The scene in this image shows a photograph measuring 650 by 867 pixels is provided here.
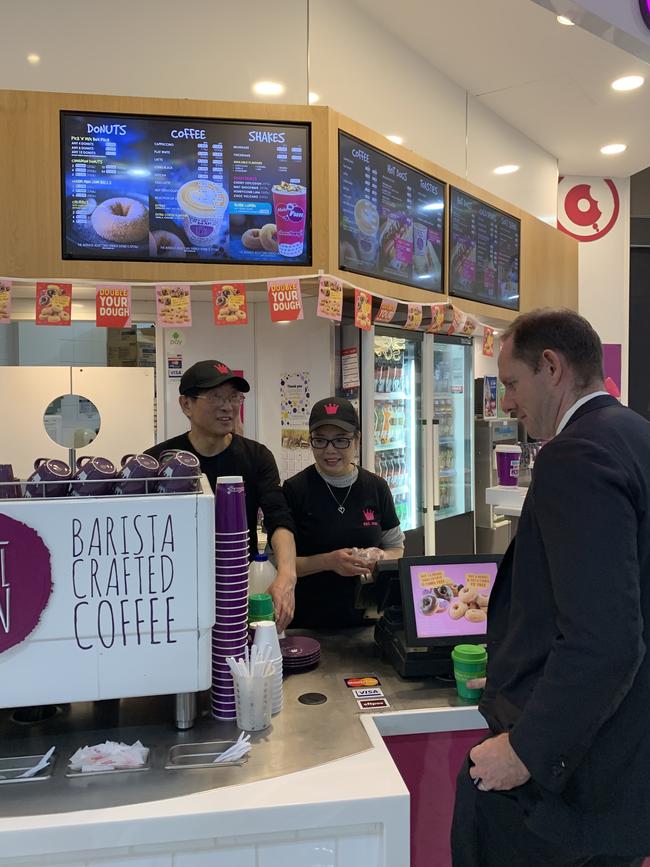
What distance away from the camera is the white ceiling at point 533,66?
402cm

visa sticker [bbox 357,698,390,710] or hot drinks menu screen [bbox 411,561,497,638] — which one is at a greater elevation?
hot drinks menu screen [bbox 411,561,497,638]

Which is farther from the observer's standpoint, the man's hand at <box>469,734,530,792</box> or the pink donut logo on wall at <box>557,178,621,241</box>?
Answer: the pink donut logo on wall at <box>557,178,621,241</box>

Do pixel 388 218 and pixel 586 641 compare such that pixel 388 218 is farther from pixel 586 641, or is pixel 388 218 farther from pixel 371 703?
pixel 586 641

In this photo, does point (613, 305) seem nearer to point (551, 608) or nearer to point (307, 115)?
point (307, 115)

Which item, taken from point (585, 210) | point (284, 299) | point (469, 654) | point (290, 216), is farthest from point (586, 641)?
point (585, 210)

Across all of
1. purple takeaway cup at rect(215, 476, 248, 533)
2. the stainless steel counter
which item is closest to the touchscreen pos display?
the stainless steel counter

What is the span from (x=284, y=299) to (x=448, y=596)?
6.02ft

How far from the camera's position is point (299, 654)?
6.38 ft

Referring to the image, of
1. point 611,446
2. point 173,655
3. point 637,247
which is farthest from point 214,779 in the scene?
point 637,247

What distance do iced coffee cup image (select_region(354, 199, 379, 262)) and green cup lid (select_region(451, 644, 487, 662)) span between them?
8.03ft

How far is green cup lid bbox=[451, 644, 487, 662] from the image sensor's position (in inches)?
69.8

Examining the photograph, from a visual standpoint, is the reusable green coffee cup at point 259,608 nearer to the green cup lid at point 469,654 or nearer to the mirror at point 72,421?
the green cup lid at point 469,654

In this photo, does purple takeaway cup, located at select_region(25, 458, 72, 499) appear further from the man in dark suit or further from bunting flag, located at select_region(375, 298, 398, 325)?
bunting flag, located at select_region(375, 298, 398, 325)

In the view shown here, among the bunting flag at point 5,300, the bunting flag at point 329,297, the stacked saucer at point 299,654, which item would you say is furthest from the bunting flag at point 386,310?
the stacked saucer at point 299,654
